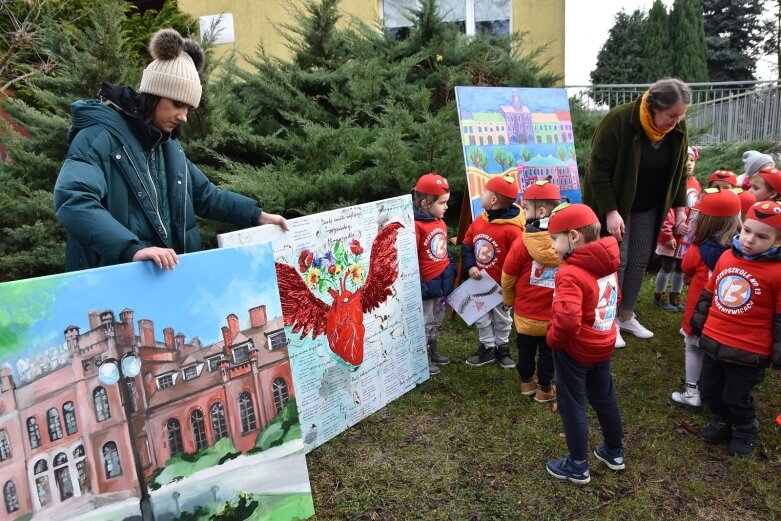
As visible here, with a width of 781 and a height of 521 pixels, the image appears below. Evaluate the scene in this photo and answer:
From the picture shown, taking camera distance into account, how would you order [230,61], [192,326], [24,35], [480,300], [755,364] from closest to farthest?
[192,326] < [755,364] < [480,300] < [230,61] < [24,35]

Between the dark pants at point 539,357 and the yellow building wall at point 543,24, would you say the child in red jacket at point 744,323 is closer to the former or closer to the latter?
the dark pants at point 539,357

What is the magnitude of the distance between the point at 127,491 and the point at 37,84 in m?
5.56

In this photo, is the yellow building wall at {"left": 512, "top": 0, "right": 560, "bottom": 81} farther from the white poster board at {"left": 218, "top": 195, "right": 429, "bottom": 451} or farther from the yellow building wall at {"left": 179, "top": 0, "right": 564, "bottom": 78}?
the white poster board at {"left": 218, "top": 195, "right": 429, "bottom": 451}

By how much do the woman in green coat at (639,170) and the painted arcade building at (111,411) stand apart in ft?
9.13

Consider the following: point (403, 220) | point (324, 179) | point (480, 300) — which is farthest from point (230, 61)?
point (480, 300)

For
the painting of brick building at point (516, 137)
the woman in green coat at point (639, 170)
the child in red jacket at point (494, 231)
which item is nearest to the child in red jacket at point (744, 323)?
the woman in green coat at point (639, 170)

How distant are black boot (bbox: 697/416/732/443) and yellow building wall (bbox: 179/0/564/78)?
863cm

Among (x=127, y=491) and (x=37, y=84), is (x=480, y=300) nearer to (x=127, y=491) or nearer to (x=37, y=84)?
(x=127, y=491)

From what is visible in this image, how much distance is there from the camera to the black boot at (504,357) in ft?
14.0

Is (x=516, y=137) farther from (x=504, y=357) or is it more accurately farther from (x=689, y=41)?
(x=689, y=41)

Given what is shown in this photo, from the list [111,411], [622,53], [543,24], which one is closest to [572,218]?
[111,411]

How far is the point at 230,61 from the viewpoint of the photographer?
6.56m

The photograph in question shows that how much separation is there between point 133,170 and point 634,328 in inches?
163

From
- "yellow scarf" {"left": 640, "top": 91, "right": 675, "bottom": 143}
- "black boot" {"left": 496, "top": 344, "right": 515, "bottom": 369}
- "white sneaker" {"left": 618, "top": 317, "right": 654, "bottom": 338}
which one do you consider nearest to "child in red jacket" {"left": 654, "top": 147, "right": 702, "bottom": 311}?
"white sneaker" {"left": 618, "top": 317, "right": 654, "bottom": 338}
